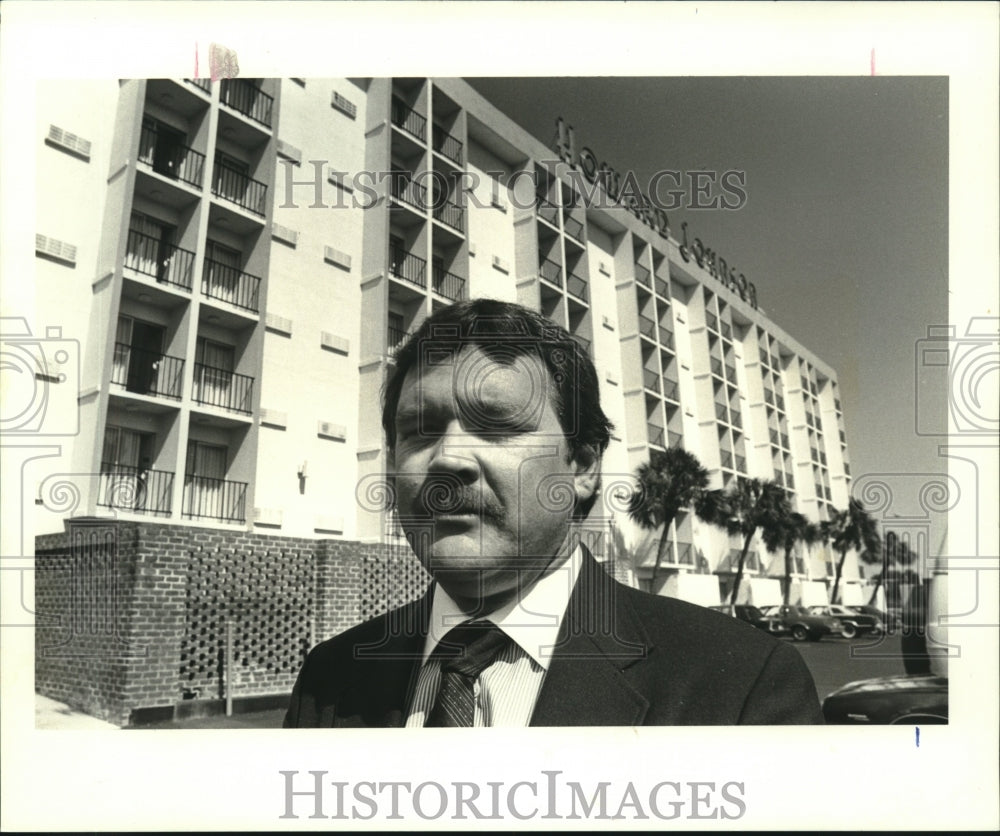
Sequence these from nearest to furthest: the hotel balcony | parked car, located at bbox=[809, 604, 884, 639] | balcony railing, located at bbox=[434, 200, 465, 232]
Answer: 1. parked car, located at bbox=[809, 604, 884, 639]
2. balcony railing, located at bbox=[434, 200, 465, 232]
3. the hotel balcony

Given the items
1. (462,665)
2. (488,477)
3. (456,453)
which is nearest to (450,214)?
(456,453)

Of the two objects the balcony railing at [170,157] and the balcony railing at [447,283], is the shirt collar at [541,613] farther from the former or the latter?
the balcony railing at [170,157]

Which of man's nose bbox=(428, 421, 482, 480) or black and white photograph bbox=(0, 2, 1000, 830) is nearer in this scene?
man's nose bbox=(428, 421, 482, 480)

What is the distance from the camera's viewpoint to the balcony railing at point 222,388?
4.86 metres

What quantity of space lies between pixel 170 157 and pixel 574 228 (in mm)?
2220

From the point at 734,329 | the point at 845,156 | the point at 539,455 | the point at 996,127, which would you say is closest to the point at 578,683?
the point at 539,455

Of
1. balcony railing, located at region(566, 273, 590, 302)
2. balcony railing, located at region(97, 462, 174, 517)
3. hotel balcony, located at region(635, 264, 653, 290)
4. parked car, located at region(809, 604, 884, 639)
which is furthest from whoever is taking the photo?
hotel balcony, located at region(635, 264, 653, 290)

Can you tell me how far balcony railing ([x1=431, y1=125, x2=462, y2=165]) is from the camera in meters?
4.78

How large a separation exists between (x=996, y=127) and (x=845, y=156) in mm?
815

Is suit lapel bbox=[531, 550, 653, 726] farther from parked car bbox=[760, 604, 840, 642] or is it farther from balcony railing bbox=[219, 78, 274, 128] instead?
balcony railing bbox=[219, 78, 274, 128]

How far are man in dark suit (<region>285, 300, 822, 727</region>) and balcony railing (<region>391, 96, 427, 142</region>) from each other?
1107 mm

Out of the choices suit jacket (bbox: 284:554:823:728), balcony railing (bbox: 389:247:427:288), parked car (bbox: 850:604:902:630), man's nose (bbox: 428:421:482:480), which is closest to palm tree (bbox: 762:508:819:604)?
parked car (bbox: 850:604:902:630)

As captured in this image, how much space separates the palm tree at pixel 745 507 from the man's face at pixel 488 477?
2.90ft

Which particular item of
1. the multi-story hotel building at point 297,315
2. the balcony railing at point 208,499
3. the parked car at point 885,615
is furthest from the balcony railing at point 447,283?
the parked car at point 885,615
